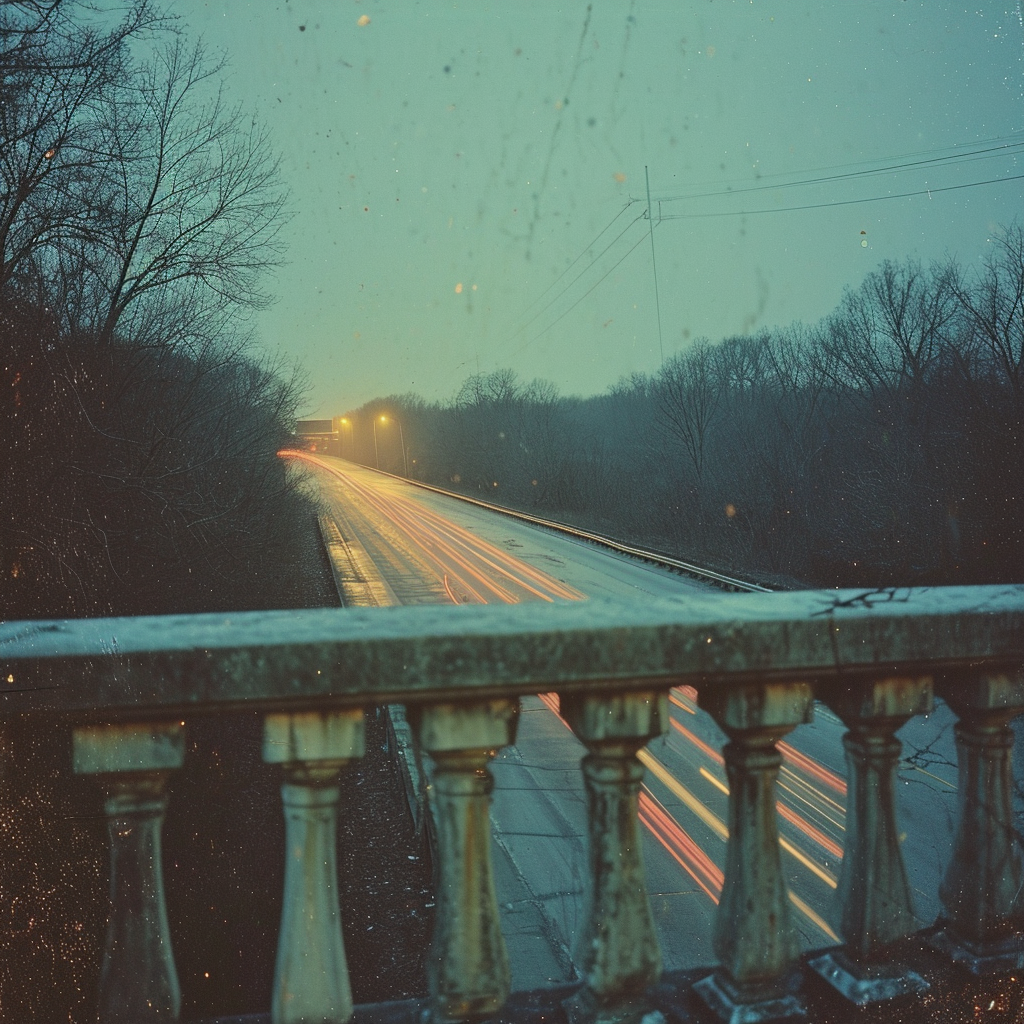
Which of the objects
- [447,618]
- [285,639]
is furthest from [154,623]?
[447,618]

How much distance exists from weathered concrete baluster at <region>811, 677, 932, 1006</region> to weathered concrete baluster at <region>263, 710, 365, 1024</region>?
32.3 inches

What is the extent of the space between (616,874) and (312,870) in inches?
18.3

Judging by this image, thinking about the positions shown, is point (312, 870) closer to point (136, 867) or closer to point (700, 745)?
point (136, 867)

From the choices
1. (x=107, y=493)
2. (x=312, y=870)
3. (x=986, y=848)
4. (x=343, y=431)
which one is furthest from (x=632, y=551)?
(x=343, y=431)

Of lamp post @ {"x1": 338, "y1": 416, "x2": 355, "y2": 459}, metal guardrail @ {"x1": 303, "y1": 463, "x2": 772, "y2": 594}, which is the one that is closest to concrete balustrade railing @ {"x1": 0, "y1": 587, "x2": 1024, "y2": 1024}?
metal guardrail @ {"x1": 303, "y1": 463, "x2": 772, "y2": 594}

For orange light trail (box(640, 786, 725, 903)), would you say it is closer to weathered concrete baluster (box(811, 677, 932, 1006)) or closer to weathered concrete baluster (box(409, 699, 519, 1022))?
weathered concrete baluster (box(811, 677, 932, 1006))

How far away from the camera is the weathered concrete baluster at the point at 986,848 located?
1517mm

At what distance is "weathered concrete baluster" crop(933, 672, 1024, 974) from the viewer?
1.52 m

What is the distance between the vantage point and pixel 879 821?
4.90ft

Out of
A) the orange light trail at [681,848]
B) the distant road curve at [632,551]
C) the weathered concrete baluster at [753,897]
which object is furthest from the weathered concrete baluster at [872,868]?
the distant road curve at [632,551]

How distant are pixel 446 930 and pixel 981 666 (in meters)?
0.99

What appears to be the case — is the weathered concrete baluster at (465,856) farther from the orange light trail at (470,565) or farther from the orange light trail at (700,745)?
the orange light trail at (470,565)

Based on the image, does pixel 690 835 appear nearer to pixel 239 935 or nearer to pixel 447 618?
pixel 239 935

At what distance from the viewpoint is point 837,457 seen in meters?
23.0
